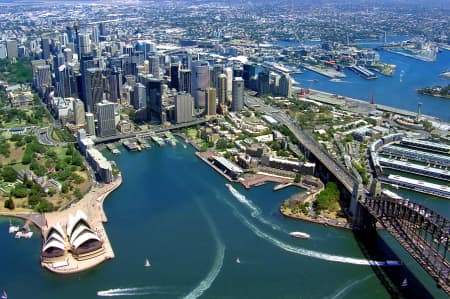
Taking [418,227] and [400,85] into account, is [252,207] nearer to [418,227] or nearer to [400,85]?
[418,227]

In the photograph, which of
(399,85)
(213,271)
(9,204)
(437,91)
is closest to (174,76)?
(399,85)

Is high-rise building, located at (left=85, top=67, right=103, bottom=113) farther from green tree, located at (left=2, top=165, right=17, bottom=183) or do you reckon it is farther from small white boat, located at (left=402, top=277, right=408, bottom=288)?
small white boat, located at (left=402, top=277, right=408, bottom=288)

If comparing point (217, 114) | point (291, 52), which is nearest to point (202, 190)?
point (217, 114)

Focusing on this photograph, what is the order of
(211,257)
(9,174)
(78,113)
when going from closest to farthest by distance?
Result: (211,257), (9,174), (78,113)

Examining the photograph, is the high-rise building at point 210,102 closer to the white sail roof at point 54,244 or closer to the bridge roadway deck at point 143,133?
the bridge roadway deck at point 143,133

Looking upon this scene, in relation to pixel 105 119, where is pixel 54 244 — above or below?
below

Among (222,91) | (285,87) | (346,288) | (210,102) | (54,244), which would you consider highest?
(222,91)

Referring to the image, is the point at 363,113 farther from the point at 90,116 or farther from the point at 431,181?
the point at 90,116
